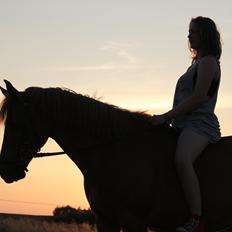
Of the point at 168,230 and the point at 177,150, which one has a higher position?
the point at 177,150

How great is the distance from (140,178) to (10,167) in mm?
1542

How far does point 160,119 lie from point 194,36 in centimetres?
111

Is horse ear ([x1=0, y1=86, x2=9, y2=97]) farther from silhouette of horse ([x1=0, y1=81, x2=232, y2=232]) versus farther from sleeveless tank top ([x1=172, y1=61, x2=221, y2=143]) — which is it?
sleeveless tank top ([x1=172, y1=61, x2=221, y2=143])

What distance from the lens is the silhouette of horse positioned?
782 cm

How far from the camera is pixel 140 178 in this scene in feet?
25.6

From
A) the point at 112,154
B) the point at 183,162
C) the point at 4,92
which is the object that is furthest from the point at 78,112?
the point at 183,162

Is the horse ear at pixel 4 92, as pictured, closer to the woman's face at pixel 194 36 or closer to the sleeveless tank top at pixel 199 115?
the sleeveless tank top at pixel 199 115

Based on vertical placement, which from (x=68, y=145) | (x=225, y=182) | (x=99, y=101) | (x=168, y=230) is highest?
(x=99, y=101)

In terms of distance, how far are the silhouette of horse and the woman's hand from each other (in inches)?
3.2

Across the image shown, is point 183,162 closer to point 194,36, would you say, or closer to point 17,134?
point 194,36

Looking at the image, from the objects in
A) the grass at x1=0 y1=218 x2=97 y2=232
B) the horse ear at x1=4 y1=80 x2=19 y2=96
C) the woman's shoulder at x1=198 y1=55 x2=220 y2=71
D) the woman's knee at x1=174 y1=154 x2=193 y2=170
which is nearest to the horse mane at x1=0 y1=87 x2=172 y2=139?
the horse ear at x1=4 y1=80 x2=19 y2=96

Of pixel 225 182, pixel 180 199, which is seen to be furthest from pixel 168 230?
pixel 225 182

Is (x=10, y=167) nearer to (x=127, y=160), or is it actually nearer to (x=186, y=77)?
(x=127, y=160)

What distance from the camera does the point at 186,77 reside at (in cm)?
818
